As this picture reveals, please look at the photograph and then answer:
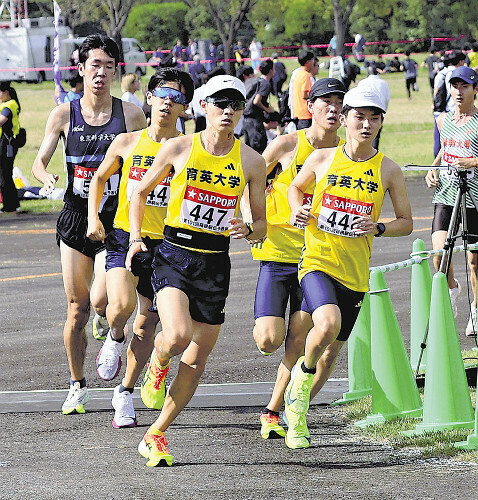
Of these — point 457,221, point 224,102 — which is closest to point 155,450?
point 224,102

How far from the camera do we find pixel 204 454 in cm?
673

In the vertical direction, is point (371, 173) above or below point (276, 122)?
above

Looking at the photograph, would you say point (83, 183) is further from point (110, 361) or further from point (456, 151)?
point (456, 151)

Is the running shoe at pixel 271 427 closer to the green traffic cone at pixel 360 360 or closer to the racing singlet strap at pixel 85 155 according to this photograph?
the green traffic cone at pixel 360 360

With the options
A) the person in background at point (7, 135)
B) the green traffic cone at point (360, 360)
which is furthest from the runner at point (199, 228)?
the person in background at point (7, 135)

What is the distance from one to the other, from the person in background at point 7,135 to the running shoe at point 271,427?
13.0m

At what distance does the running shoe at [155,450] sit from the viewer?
21.0 feet

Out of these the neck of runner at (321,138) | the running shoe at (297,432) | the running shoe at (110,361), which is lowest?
the running shoe at (297,432)

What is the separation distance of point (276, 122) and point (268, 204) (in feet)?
45.5

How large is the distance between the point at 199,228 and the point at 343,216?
0.83 m

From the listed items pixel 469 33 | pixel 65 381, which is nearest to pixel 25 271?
pixel 65 381

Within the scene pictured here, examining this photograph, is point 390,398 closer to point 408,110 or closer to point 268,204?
point 268,204

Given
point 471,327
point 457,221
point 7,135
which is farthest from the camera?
point 7,135

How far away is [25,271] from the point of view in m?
14.8
